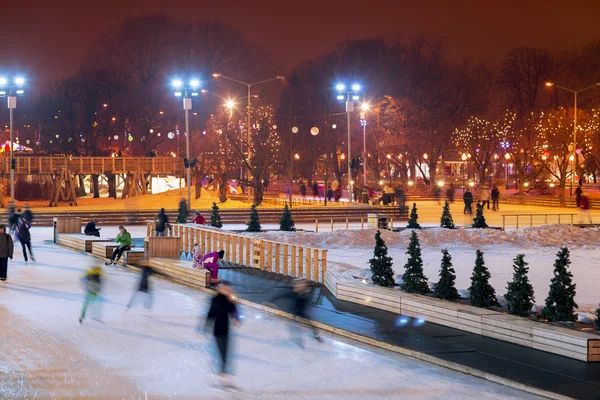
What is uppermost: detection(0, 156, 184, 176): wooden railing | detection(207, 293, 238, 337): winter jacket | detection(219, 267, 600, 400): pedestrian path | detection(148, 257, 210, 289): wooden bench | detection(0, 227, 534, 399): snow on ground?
detection(0, 156, 184, 176): wooden railing

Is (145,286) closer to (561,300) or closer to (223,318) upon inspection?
(223,318)

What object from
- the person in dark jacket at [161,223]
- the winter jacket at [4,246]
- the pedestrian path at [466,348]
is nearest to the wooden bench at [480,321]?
the pedestrian path at [466,348]

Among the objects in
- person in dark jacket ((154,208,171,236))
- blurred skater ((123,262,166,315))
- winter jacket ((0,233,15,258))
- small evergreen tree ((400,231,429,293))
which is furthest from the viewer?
person in dark jacket ((154,208,171,236))

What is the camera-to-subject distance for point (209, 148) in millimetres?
69000

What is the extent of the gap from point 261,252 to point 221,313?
5803mm

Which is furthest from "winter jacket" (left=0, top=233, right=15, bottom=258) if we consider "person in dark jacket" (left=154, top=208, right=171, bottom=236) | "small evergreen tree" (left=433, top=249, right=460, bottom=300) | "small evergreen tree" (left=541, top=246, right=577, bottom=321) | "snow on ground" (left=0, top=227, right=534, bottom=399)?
"small evergreen tree" (left=541, top=246, right=577, bottom=321)

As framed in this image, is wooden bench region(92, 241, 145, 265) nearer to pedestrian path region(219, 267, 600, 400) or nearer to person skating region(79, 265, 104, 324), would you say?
person skating region(79, 265, 104, 324)

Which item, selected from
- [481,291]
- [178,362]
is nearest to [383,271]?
[481,291]

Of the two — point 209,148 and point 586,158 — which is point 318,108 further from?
point 586,158

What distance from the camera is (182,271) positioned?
802 inches

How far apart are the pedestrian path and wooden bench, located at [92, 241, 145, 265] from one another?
738cm

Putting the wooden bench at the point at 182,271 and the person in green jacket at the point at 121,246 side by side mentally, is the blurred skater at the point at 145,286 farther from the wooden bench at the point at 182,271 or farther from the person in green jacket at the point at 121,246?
the person in green jacket at the point at 121,246

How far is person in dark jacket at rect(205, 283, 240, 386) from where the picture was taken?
1222 cm

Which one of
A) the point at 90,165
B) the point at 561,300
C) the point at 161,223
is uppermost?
the point at 90,165
